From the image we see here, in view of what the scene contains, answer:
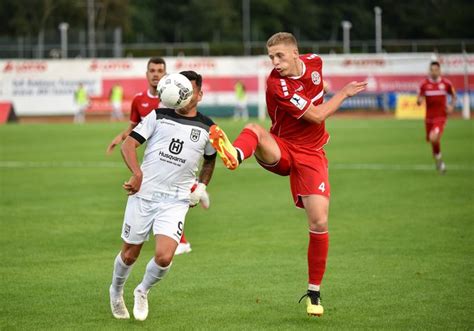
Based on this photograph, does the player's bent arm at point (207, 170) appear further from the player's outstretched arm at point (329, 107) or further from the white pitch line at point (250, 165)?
the white pitch line at point (250, 165)

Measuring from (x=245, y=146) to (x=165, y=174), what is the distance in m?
0.76

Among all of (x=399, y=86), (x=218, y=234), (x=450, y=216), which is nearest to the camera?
(x=218, y=234)

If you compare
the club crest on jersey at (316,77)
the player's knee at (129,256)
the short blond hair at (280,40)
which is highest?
the short blond hair at (280,40)

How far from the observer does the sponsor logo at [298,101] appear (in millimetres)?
8789

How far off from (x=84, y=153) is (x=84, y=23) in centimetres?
6237

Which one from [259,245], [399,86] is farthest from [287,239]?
[399,86]

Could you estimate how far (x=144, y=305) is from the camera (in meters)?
8.84

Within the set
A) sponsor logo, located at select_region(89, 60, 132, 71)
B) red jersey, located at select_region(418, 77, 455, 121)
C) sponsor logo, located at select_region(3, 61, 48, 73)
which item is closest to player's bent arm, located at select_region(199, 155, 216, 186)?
red jersey, located at select_region(418, 77, 455, 121)

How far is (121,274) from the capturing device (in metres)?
8.88

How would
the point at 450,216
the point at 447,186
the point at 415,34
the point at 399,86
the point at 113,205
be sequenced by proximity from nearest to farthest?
the point at 450,216
the point at 113,205
the point at 447,186
the point at 399,86
the point at 415,34

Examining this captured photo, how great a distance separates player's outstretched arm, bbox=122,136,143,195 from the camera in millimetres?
8336

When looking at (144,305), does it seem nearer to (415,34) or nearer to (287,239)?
(287,239)

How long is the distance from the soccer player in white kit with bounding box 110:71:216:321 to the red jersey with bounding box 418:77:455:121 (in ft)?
54.7

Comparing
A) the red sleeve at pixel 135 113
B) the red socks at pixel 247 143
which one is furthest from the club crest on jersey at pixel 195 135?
the red sleeve at pixel 135 113
